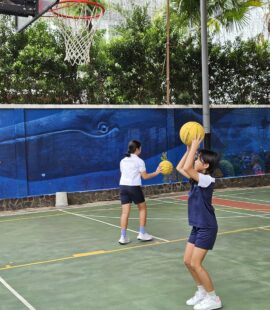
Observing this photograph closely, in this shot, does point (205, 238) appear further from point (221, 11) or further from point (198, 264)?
point (221, 11)

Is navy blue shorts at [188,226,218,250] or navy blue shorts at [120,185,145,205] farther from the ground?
navy blue shorts at [120,185,145,205]

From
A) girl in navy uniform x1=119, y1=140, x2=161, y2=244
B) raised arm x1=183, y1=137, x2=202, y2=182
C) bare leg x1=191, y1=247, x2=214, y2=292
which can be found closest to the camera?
raised arm x1=183, y1=137, x2=202, y2=182

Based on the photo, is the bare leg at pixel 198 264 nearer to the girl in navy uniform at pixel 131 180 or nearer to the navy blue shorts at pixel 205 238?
the navy blue shorts at pixel 205 238

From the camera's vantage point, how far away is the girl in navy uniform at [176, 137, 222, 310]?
13.6 ft

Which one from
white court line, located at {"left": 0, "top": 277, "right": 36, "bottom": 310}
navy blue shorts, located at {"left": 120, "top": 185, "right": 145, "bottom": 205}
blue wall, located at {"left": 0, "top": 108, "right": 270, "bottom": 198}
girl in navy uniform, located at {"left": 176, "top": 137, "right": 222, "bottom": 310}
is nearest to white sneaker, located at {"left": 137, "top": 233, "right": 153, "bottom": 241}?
navy blue shorts, located at {"left": 120, "top": 185, "right": 145, "bottom": 205}

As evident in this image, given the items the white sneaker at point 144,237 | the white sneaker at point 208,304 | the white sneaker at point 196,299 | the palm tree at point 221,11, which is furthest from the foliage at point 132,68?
the white sneaker at point 208,304

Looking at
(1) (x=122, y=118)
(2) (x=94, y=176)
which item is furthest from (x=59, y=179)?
(1) (x=122, y=118)

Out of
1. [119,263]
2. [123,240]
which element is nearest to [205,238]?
[119,263]

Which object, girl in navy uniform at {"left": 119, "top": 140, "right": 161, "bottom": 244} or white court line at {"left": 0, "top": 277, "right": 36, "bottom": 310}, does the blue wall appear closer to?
girl in navy uniform at {"left": 119, "top": 140, "right": 161, "bottom": 244}

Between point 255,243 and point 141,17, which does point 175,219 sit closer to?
point 255,243

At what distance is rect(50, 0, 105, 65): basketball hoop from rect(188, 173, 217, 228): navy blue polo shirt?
831cm

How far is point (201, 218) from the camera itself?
420cm

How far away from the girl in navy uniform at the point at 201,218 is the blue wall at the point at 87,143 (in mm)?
7887

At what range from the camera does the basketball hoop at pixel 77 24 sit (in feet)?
37.9
